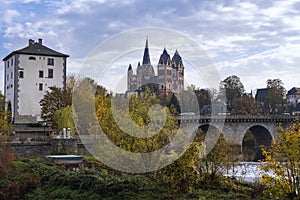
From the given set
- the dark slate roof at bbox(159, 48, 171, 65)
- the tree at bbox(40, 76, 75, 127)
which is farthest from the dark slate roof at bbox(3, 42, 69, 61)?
the dark slate roof at bbox(159, 48, 171, 65)

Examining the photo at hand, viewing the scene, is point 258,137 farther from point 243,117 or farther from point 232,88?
point 232,88

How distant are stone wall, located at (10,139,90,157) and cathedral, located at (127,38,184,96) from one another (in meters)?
6.45

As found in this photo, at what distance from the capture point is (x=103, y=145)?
738 inches

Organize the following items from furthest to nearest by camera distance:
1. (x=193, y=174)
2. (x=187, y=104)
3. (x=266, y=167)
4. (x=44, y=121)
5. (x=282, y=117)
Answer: (x=282, y=117) < (x=187, y=104) < (x=44, y=121) < (x=193, y=174) < (x=266, y=167)

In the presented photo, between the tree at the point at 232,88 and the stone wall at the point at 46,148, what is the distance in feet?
178

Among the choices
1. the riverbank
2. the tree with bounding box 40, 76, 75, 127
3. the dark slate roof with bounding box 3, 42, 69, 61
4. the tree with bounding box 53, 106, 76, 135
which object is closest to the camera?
the riverbank

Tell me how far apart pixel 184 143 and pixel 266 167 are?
10.6 ft

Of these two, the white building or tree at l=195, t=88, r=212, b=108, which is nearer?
the white building

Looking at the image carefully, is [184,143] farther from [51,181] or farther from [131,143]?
[51,181]

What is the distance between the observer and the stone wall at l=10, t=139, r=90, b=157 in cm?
2920

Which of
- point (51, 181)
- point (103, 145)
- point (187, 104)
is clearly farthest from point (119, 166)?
point (187, 104)

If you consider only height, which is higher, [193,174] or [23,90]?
[23,90]

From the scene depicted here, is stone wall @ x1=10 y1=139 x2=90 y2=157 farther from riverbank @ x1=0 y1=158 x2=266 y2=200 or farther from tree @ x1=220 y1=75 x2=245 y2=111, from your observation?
tree @ x1=220 y1=75 x2=245 y2=111

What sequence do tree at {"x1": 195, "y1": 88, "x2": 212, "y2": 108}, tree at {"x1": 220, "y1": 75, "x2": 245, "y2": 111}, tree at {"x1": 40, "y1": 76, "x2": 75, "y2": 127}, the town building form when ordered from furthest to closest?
the town building
tree at {"x1": 220, "y1": 75, "x2": 245, "y2": 111}
tree at {"x1": 195, "y1": 88, "x2": 212, "y2": 108}
tree at {"x1": 40, "y1": 76, "x2": 75, "y2": 127}
